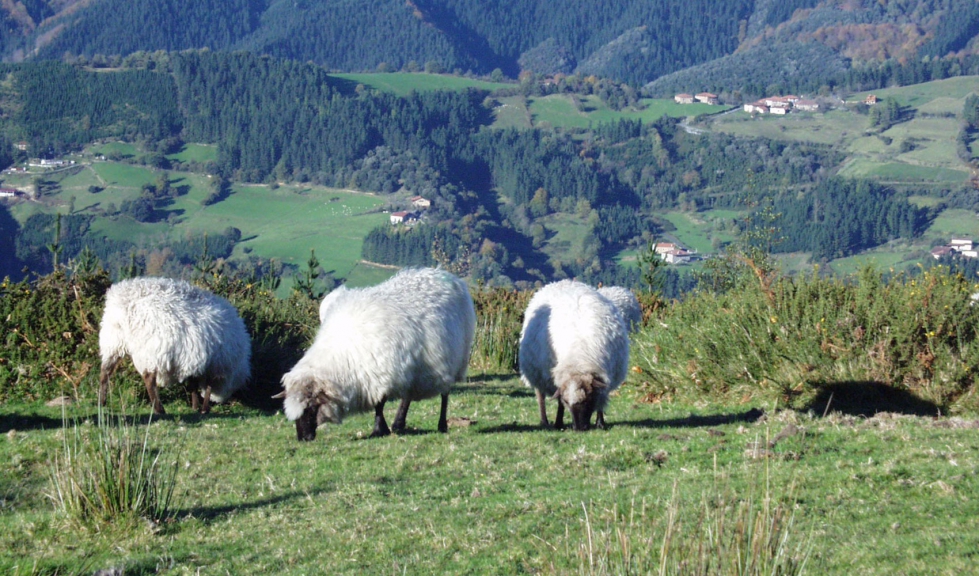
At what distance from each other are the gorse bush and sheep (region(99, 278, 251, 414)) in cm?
662

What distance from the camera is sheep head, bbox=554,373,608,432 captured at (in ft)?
39.6

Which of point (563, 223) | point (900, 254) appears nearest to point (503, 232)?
point (563, 223)

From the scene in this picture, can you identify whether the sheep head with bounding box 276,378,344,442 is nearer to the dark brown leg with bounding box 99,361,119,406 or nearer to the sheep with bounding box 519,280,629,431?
the sheep with bounding box 519,280,629,431

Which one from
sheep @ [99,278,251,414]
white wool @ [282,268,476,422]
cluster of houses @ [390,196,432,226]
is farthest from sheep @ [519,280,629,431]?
cluster of houses @ [390,196,432,226]

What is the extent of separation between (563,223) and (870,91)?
86066mm

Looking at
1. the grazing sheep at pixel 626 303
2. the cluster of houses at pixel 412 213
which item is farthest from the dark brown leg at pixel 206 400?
the cluster of houses at pixel 412 213

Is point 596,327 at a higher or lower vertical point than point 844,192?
higher

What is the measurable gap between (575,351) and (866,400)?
4.54m

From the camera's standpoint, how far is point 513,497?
881 cm

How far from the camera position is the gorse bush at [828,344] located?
13.7 metres

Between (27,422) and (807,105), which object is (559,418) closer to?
(27,422)

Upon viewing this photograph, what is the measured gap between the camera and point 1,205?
12925 cm

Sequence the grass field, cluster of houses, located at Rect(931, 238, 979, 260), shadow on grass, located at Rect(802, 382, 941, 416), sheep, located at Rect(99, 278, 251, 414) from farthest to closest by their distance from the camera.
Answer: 1. cluster of houses, located at Rect(931, 238, 979, 260)
2. sheep, located at Rect(99, 278, 251, 414)
3. shadow on grass, located at Rect(802, 382, 941, 416)
4. the grass field

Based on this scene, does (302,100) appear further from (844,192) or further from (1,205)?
(844,192)
